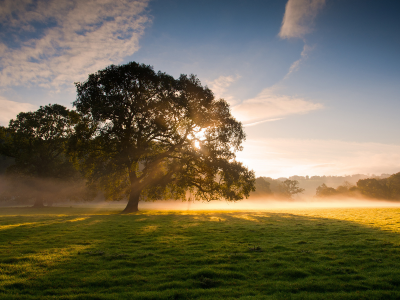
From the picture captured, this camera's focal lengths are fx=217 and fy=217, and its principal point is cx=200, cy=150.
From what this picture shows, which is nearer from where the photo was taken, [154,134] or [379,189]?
[154,134]

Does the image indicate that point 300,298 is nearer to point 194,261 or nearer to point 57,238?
point 194,261

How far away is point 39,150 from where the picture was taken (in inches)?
1692

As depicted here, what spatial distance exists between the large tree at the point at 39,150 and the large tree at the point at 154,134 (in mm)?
16659

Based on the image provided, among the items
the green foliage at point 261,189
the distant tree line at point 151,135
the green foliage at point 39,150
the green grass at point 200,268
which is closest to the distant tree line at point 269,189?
the green foliage at point 261,189

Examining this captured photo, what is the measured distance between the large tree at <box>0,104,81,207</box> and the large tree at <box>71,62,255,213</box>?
54.7ft

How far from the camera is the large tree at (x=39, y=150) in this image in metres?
41.0

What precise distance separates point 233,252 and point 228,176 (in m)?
20.1

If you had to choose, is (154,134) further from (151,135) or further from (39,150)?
(39,150)

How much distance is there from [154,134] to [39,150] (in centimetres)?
2885

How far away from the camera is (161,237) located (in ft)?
39.4

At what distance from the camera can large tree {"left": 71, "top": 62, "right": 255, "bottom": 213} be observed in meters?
27.5

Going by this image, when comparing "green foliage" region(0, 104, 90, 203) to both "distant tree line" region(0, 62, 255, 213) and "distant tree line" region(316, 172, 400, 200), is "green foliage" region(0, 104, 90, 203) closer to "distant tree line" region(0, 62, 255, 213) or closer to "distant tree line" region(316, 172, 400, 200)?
"distant tree line" region(0, 62, 255, 213)

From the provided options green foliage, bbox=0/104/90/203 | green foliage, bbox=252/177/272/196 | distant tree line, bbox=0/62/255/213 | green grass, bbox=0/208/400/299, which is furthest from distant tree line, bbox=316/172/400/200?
green foliage, bbox=0/104/90/203

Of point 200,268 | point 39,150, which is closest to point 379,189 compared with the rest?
point 200,268
